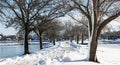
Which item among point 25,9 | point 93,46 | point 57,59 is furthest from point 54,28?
point 57,59

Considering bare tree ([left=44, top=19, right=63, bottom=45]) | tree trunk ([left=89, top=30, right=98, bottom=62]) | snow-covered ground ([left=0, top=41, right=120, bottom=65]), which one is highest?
bare tree ([left=44, top=19, right=63, bottom=45])

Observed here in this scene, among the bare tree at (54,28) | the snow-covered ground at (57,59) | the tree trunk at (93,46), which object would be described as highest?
the bare tree at (54,28)

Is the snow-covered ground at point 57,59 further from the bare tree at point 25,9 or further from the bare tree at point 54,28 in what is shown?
the bare tree at point 54,28

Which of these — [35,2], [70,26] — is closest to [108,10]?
[35,2]

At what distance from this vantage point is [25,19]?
3034cm

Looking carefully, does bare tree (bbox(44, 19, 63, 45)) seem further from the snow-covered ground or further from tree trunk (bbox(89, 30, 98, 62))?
tree trunk (bbox(89, 30, 98, 62))

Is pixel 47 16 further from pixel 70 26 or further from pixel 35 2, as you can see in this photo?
pixel 70 26

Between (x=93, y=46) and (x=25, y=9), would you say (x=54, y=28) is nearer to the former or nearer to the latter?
(x=25, y=9)

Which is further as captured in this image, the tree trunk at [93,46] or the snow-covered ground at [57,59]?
the tree trunk at [93,46]

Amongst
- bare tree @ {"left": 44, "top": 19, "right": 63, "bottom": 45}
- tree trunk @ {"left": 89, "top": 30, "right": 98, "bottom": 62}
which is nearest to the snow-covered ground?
tree trunk @ {"left": 89, "top": 30, "right": 98, "bottom": 62}

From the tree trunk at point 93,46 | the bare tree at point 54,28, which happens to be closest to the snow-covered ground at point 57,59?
the tree trunk at point 93,46

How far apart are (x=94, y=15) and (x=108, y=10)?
13.6ft

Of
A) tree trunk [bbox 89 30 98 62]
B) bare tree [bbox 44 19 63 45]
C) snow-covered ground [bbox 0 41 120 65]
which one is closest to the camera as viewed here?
snow-covered ground [bbox 0 41 120 65]

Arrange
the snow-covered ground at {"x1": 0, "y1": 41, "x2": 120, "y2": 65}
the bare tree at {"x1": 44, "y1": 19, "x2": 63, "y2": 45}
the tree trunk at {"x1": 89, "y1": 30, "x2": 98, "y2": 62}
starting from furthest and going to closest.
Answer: the bare tree at {"x1": 44, "y1": 19, "x2": 63, "y2": 45} → the tree trunk at {"x1": 89, "y1": 30, "x2": 98, "y2": 62} → the snow-covered ground at {"x1": 0, "y1": 41, "x2": 120, "y2": 65}
